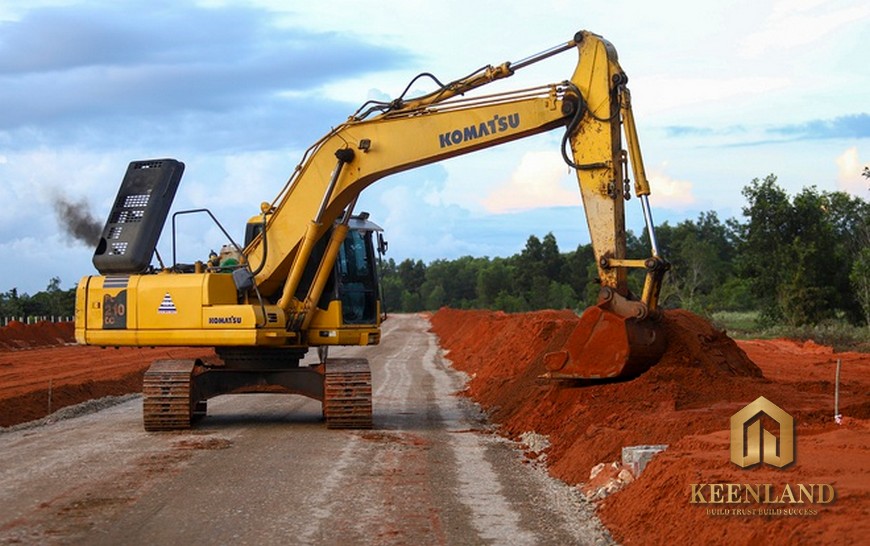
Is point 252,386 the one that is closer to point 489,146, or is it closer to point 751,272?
point 489,146

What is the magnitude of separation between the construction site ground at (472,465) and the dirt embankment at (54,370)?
0.16m

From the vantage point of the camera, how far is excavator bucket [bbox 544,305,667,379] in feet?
47.3

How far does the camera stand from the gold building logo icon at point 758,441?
9.12 metres

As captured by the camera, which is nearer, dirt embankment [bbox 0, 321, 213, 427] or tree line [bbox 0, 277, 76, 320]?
dirt embankment [bbox 0, 321, 213, 427]

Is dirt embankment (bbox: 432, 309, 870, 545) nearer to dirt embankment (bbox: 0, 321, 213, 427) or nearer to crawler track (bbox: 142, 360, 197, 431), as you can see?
crawler track (bbox: 142, 360, 197, 431)

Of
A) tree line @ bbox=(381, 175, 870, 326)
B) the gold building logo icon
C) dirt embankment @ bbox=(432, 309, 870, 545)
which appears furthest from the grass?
the gold building logo icon

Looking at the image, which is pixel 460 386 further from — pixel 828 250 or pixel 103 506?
pixel 828 250

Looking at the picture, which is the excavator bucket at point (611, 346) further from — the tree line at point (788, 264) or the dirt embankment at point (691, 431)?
the tree line at point (788, 264)

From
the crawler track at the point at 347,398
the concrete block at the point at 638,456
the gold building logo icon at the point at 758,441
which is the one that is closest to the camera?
the gold building logo icon at the point at 758,441

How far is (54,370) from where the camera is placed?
29.7 metres

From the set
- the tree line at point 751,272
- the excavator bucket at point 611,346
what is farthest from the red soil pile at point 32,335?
the excavator bucket at point 611,346

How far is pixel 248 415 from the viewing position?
61.5ft

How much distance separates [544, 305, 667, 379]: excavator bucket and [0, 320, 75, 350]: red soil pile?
33.1m

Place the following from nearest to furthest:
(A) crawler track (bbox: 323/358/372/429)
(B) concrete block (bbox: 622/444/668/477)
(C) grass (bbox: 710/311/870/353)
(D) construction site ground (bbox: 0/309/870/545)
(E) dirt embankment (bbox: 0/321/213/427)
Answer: (D) construction site ground (bbox: 0/309/870/545) → (B) concrete block (bbox: 622/444/668/477) → (A) crawler track (bbox: 323/358/372/429) → (E) dirt embankment (bbox: 0/321/213/427) → (C) grass (bbox: 710/311/870/353)
